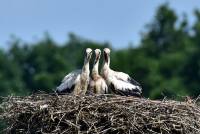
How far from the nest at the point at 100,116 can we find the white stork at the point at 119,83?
47.3 inches

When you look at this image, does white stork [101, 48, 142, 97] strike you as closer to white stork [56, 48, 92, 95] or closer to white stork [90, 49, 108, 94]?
white stork [90, 49, 108, 94]

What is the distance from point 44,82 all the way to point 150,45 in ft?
35.2

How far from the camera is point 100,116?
23.3m

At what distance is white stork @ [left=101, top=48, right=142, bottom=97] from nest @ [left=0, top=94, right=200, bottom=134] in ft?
3.94

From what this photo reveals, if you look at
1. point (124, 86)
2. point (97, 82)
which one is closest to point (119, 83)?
point (124, 86)

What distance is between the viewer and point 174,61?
68125mm

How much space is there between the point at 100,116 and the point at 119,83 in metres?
2.01

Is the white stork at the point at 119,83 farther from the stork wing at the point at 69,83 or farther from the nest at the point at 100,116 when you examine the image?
the nest at the point at 100,116

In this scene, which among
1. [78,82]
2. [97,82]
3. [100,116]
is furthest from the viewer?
[97,82]

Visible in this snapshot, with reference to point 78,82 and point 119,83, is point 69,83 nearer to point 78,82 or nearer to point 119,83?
point 78,82

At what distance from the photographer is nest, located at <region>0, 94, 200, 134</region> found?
23188mm

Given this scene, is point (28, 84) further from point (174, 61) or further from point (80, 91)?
point (80, 91)

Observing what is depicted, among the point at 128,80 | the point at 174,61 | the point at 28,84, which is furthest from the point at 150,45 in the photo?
the point at 128,80

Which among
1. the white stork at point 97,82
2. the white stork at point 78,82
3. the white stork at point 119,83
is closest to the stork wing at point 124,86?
the white stork at point 119,83
